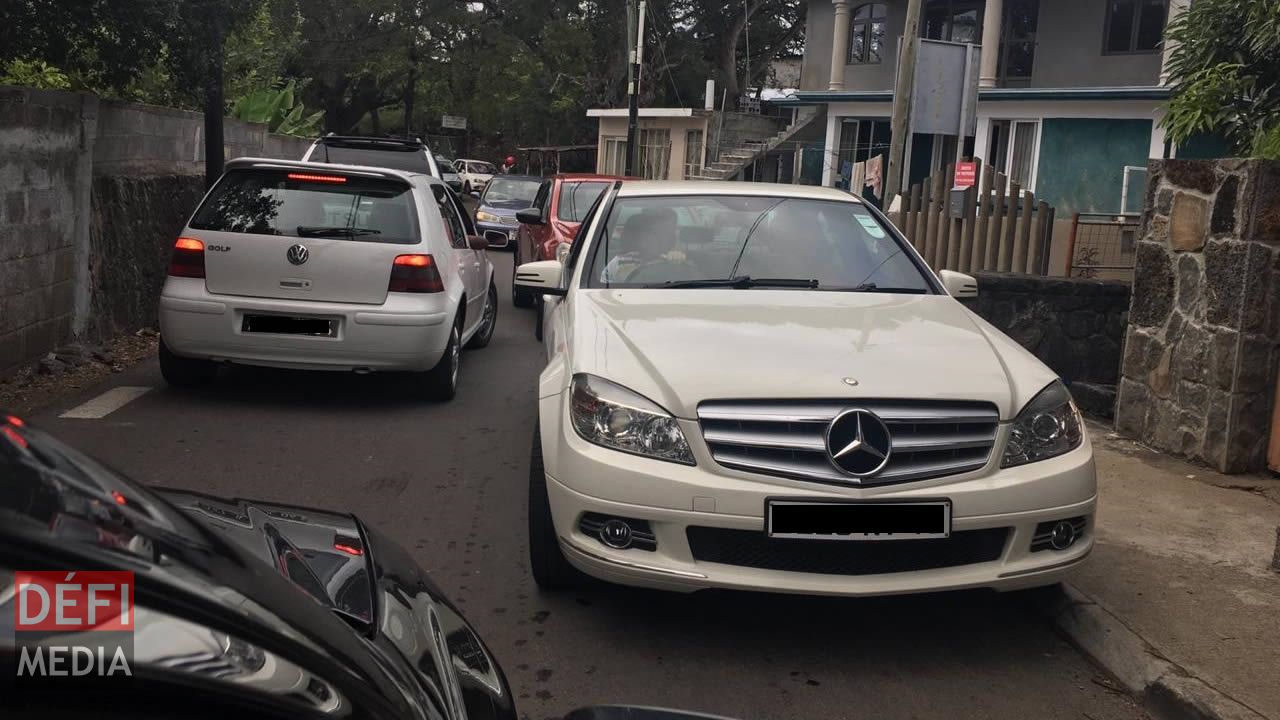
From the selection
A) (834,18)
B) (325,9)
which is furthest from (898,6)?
(325,9)

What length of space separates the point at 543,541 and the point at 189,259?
4.35 m

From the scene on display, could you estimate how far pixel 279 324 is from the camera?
8.00 metres

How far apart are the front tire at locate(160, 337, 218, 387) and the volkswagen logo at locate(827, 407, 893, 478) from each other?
219 inches

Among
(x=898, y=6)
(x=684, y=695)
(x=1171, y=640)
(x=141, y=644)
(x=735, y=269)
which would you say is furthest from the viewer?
(x=898, y=6)

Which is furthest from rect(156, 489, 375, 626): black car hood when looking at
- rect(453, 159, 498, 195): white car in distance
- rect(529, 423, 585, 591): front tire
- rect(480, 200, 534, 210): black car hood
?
rect(453, 159, 498, 195): white car in distance

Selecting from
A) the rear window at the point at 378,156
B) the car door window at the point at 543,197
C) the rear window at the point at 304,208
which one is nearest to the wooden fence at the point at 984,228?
the car door window at the point at 543,197

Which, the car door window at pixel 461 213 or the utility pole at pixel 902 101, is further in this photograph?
the utility pole at pixel 902 101

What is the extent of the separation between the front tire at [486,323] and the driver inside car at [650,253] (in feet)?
16.7

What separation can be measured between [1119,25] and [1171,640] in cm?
2570

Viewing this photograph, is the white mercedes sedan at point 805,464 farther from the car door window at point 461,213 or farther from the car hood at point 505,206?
the car hood at point 505,206

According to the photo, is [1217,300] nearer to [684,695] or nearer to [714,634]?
[714,634]

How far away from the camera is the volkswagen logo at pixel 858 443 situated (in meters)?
4.12

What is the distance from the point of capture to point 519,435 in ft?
25.7

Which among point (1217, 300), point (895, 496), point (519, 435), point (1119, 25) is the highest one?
point (1119, 25)
